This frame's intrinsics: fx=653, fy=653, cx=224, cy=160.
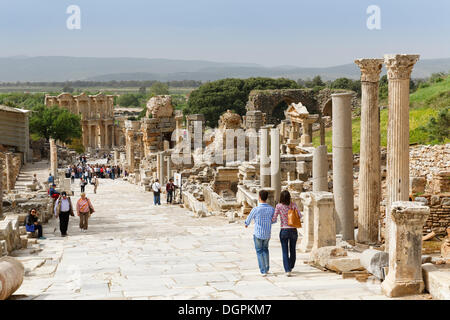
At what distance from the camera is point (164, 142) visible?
3650cm

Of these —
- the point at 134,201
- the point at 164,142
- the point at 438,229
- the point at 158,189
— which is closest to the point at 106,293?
the point at 438,229

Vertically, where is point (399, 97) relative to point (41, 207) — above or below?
above

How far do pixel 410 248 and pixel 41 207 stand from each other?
42.8 feet

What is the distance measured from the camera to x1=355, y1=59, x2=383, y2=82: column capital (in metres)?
11.6

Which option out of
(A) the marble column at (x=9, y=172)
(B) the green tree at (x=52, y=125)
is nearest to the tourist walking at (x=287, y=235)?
(A) the marble column at (x=9, y=172)

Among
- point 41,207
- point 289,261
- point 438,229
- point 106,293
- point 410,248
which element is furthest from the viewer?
point 41,207

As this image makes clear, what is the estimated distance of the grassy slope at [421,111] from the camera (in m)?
33.2

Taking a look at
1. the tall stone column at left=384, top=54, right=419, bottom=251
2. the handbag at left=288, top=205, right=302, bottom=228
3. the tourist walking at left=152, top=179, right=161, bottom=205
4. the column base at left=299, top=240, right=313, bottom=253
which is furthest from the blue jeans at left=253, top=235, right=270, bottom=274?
the tourist walking at left=152, top=179, right=161, bottom=205

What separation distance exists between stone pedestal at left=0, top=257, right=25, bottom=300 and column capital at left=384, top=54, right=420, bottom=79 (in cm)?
633

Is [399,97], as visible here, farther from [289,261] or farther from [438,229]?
[438,229]

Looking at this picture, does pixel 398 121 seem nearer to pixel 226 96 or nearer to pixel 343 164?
pixel 343 164

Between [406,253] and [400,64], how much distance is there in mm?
4027

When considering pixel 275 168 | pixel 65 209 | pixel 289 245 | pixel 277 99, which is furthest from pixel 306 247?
pixel 277 99

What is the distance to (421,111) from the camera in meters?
38.6
